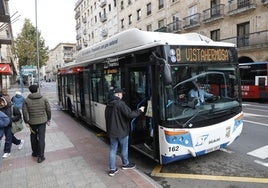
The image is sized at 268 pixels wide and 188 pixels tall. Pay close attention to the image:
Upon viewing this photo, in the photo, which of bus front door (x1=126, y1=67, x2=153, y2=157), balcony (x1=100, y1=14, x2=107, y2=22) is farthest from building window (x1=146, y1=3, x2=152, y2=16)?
bus front door (x1=126, y1=67, x2=153, y2=157)

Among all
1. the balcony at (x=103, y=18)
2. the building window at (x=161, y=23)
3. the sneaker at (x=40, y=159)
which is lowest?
the sneaker at (x=40, y=159)

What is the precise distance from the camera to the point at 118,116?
4816 millimetres

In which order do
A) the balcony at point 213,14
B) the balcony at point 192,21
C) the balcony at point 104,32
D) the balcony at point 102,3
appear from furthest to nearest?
the balcony at point 104,32, the balcony at point 102,3, the balcony at point 192,21, the balcony at point 213,14

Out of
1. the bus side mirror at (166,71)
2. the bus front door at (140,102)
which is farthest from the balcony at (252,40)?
the bus side mirror at (166,71)

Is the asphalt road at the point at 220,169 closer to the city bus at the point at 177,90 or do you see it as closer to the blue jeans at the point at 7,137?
the city bus at the point at 177,90

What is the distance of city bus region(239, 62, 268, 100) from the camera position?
680 inches

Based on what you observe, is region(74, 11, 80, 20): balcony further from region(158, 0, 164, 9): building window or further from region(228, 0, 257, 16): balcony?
region(228, 0, 257, 16): balcony

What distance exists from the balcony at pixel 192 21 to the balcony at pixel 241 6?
13.6ft

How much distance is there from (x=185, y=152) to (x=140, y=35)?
271cm

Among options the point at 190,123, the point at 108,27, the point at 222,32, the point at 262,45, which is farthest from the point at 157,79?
the point at 108,27

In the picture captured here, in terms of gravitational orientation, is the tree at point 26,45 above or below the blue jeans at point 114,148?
above

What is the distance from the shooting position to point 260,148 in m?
6.45

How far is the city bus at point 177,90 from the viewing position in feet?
15.5

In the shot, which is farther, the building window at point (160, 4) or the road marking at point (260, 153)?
the building window at point (160, 4)
